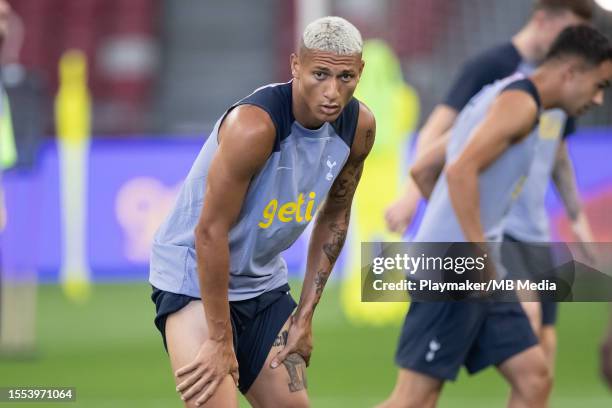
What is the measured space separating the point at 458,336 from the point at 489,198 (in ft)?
2.32

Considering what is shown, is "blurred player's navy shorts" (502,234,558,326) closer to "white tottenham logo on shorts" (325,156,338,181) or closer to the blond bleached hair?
"white tottenham logo on shorts" (325,156,338,181)

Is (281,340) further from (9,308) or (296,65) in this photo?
(9,308)

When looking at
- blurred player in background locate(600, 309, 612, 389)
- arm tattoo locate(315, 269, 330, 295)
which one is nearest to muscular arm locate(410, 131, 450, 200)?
blurred player in background locate(600, 309, 612, 389)

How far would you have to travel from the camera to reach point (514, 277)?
6.02m

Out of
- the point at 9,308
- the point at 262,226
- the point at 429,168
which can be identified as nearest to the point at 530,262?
the point at 429,168

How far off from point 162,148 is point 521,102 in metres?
10.2

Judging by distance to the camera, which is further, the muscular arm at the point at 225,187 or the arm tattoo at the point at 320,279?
the arm tattoo at the point at 320,279

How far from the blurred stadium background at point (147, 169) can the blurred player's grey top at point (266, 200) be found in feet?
11.9

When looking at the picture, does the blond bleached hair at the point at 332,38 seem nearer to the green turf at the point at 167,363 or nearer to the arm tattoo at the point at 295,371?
the arm tattoo at the point at 295,371

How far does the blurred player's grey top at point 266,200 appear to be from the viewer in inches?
180

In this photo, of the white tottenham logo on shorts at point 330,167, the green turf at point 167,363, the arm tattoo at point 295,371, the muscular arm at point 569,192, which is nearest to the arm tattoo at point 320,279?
the arm tattoo at point 295,371

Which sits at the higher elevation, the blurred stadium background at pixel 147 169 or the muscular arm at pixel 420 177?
the blurred stadium background at pixel 147 169

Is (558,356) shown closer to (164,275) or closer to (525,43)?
(525,43)

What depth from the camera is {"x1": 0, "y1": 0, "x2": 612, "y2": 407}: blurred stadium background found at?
9695 millimetres
